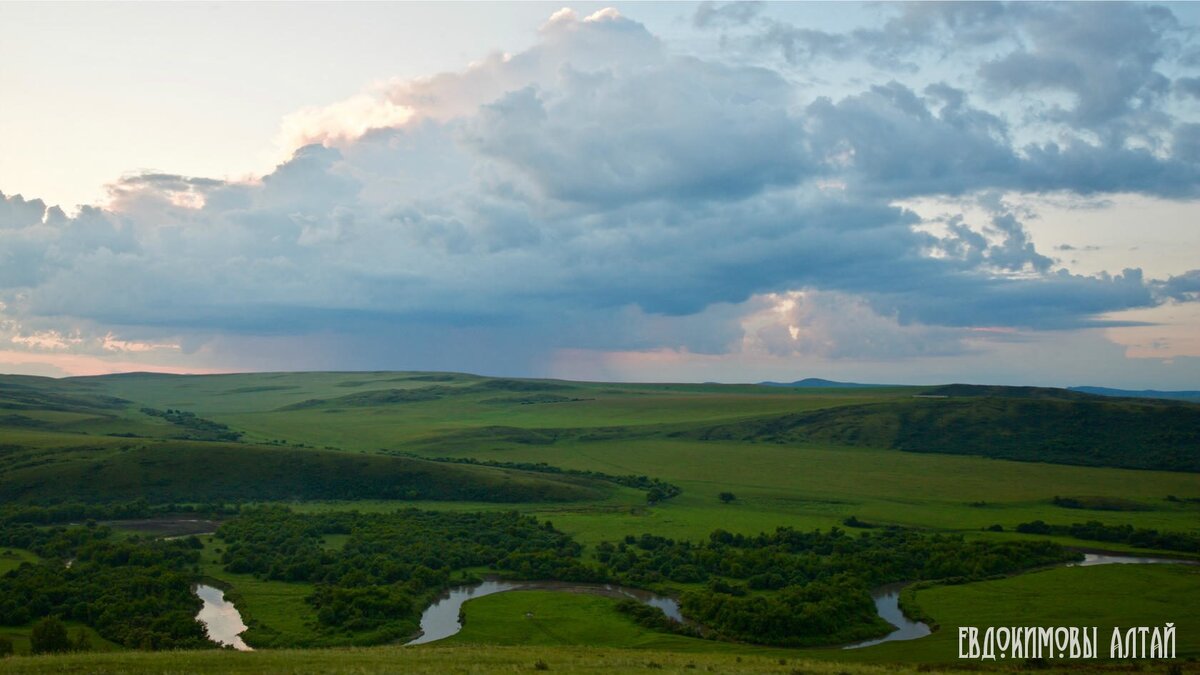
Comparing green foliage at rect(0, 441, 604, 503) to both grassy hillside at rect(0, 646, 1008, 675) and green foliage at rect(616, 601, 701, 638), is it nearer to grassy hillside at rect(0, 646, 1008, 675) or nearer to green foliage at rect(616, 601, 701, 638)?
green foliage at rect(616, 601, 701, 638)

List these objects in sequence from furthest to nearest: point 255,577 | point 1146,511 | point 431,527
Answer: point 1146,511, point 431,527, point 255,577

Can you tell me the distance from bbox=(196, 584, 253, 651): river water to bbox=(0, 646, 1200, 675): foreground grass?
1507cm

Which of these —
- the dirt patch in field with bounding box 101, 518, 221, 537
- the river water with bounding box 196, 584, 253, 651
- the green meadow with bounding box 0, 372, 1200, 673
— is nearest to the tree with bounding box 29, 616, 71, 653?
the green meadow with bounding box 0, 372, 1200, 673

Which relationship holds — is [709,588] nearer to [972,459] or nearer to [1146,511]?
[1146,511]

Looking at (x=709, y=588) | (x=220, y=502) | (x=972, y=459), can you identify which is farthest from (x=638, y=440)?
(x=709, y=588)

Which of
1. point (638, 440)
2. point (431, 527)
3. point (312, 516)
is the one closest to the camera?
point (431, 527)

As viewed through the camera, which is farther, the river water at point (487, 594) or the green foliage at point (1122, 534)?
the green foliage at point (1122, 534)

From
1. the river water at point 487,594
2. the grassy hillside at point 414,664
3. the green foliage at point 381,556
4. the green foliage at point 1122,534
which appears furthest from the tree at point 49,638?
the green foliage at point 1122,534

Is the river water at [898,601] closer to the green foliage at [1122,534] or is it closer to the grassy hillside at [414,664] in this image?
the green foliage at [1122,534]

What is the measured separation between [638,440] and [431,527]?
91040 mm

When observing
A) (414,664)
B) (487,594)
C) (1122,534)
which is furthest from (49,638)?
(1122,534)

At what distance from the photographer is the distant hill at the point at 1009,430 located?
148 m

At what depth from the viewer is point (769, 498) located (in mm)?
114312

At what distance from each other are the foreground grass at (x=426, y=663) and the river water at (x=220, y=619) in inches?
593
